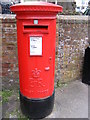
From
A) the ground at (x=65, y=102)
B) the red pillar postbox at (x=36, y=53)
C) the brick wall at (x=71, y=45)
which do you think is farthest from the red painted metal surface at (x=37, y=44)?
the brick wall at (x=71, y=45)

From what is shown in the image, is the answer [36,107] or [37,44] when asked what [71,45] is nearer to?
[37,44]

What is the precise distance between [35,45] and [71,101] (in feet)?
5.06

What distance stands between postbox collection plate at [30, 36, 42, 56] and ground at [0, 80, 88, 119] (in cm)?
120

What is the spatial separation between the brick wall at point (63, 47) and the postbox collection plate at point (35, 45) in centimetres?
99

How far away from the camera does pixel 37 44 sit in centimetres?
206

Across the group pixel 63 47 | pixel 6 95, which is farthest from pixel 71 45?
pixel 6 95

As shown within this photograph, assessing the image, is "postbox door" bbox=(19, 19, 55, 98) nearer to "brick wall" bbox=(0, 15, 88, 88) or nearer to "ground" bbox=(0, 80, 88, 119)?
"ground" bbox=(0, 80, 88, 119)

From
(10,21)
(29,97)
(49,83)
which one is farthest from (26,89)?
(10,21)

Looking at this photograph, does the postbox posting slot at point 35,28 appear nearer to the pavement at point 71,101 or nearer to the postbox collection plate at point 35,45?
the postbox collection plate at point 35,45

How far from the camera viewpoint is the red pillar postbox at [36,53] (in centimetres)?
194

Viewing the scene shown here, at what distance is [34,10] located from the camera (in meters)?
1.88

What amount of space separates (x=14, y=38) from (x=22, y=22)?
100 centimetres

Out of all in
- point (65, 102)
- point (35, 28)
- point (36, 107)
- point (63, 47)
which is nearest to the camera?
point (35, 28)

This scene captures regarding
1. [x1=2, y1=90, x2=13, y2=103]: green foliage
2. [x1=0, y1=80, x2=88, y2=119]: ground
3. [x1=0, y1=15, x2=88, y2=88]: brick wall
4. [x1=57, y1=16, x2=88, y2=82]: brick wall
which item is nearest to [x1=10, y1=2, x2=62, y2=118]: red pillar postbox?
[x1=0, y1=80, x2=88, y2=119]: ground
